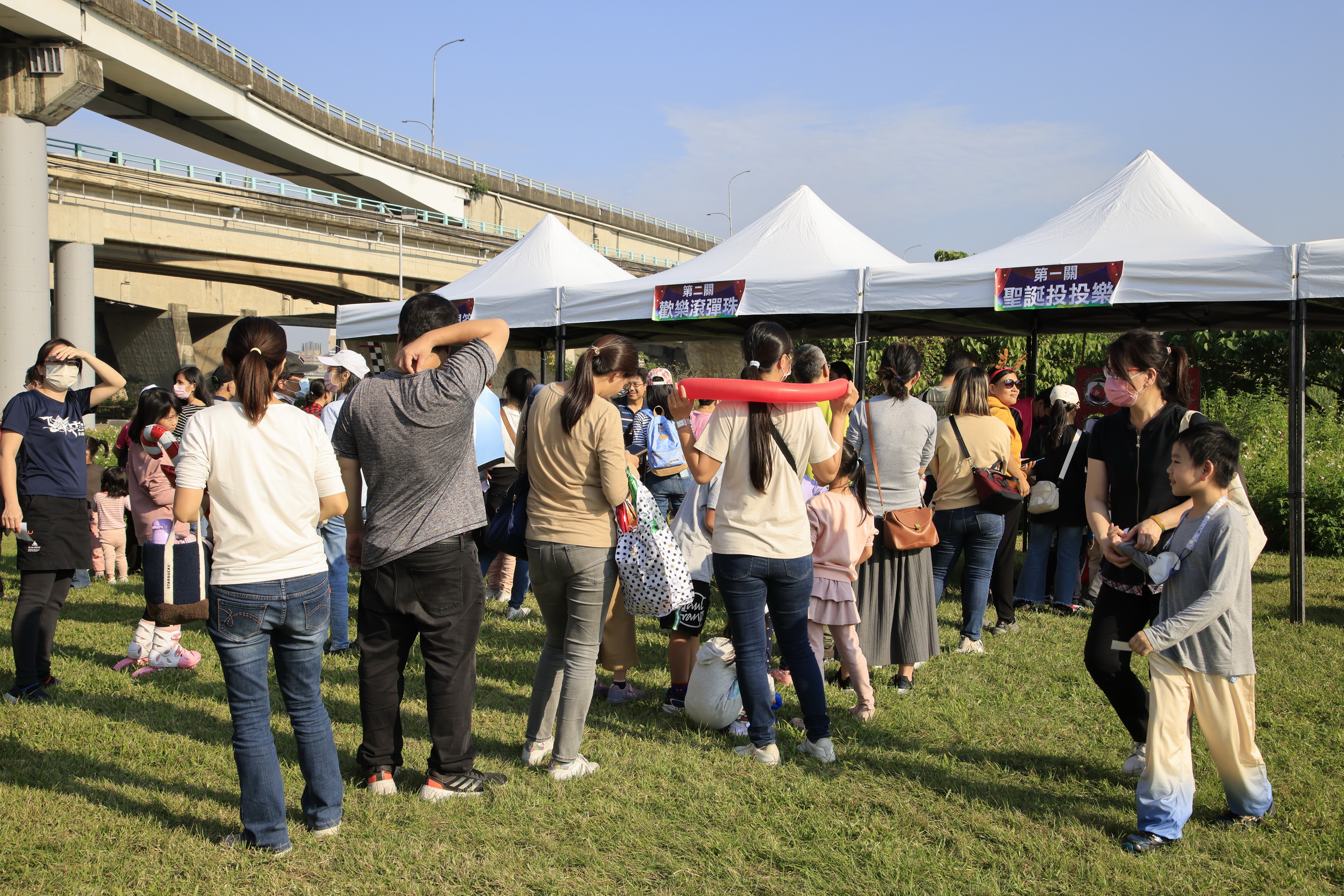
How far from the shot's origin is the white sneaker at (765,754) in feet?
12.6

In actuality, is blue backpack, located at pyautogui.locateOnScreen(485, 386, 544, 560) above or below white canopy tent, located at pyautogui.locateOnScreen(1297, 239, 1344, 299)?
below

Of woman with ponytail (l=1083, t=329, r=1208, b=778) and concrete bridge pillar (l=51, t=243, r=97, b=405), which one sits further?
concrete bridge pillar (l=51, t=243, r=97, b=405)

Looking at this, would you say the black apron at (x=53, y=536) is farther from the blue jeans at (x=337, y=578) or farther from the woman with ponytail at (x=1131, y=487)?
the woman with ponytail at (x=1131, y=487)

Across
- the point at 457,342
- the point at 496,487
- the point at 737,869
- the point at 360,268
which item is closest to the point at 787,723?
the point at 737,869

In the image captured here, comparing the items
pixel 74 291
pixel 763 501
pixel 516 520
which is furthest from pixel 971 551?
pixel 74 291

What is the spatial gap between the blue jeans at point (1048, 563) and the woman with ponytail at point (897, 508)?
216 cm

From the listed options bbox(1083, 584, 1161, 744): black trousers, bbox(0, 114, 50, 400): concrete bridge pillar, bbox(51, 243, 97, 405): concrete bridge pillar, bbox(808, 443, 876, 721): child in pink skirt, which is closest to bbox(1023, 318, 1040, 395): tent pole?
bbox(808, 443, 876, 721): child in pink skirt

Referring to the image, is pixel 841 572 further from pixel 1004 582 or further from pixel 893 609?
pixel 1004 582

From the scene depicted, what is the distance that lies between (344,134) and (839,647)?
42.2 metres

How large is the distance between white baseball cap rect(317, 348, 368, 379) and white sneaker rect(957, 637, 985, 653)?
158 inches

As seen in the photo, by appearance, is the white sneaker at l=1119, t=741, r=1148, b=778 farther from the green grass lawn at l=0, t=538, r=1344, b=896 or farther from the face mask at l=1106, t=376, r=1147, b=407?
the face mask at l=1106, t=376, r=1147, b=407

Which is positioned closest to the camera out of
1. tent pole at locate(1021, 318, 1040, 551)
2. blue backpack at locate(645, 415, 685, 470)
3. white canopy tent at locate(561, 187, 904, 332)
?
blue backpack at locate(645, 415, 685, 470)

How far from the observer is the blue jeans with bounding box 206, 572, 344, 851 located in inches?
114

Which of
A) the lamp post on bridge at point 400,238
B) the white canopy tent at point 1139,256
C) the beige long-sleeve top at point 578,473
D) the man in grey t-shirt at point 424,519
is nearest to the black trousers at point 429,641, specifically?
the man in grey t-shirt at point 424,519
